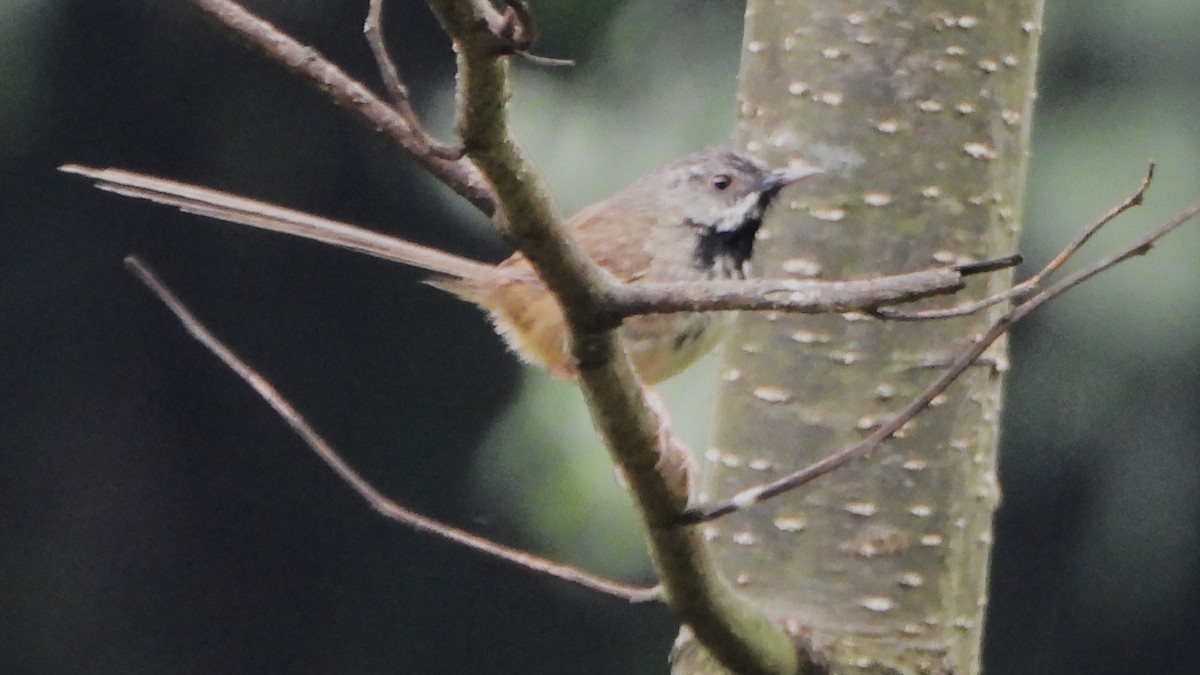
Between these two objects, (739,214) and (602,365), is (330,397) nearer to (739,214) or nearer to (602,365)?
(739,214)

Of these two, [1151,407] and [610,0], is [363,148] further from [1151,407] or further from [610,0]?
[1151,407]

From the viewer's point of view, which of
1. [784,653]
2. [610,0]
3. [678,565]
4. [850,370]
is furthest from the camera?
[610,0]

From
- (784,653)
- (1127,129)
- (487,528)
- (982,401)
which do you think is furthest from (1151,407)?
(784,653)

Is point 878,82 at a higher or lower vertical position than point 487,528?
higher

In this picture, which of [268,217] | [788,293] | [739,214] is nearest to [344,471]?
[268,217]

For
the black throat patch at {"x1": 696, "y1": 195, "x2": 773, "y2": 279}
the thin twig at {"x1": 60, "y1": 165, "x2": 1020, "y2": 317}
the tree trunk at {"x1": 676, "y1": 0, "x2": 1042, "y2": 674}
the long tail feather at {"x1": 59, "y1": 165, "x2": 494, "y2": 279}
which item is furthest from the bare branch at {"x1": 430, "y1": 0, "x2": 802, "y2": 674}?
the black throat patch at {"x1": 696, "y1": 195, "x2": 773, "y2": 279}

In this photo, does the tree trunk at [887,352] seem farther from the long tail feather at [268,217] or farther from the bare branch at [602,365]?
the long tail feather at [268,217]

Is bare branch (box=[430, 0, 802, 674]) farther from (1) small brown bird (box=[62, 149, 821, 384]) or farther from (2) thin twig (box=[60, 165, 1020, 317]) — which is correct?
(1) small brown bird (box=[62, 149, 821, 384])
